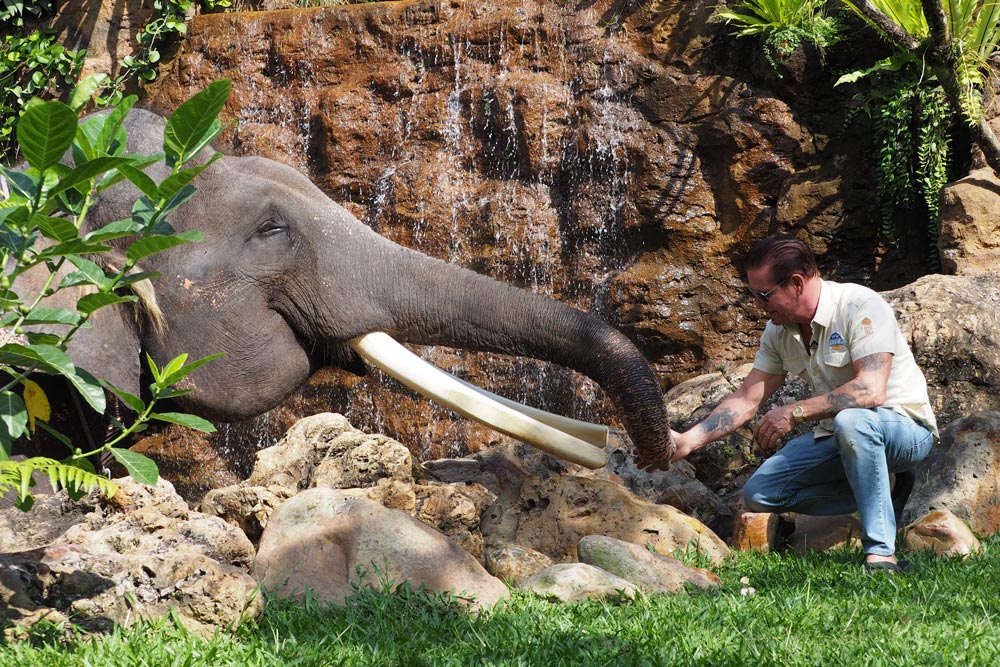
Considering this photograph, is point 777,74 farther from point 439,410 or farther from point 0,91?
point 0,91

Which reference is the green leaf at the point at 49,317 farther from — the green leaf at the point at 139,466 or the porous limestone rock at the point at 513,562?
the porous limestone rock at the point at 513,562

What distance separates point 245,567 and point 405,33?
8.18 m

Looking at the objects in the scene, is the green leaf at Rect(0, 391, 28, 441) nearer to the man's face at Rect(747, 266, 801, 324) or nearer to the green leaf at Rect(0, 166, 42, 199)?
the green leaf at Rect(0, 166, 42, 199)

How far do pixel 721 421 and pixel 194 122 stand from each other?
3.18 m

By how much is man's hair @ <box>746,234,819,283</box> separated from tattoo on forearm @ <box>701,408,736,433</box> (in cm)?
75

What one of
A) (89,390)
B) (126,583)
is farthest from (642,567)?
(89,390)

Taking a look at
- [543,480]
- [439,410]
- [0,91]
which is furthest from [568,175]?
[0,91]

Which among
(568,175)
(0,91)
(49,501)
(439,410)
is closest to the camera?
(49,501)

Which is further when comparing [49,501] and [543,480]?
[543,480]

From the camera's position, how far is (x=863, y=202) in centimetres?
967

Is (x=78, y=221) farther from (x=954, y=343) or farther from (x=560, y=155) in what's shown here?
(x=560, y=155)

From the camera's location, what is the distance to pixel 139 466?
9.82 feet

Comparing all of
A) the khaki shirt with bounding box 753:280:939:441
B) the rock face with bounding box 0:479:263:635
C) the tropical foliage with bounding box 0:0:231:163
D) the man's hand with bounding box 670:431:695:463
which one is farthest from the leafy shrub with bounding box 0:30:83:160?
the khaki shirt with bounding box 753:280:939:441

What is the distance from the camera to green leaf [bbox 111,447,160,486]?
9.71ft
